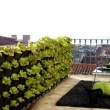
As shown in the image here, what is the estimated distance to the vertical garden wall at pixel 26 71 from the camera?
4.19 metres

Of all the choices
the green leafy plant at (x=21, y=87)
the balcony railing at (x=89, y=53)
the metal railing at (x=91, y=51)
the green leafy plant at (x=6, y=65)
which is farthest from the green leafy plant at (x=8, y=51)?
the metal railing at (x=91, y=51)

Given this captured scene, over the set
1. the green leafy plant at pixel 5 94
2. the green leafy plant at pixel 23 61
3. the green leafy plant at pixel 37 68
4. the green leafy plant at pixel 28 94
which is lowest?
the green leafy plant at pixel 28 94

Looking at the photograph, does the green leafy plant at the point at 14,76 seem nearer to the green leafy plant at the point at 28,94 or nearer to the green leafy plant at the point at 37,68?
the green leafy plant at the point at 28,94

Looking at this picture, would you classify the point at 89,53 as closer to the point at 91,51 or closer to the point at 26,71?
the point at 91,51

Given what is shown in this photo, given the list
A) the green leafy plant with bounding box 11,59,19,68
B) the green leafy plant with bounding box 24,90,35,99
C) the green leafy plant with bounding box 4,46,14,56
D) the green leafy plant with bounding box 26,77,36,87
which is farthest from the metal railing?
the green leafy plant with bounding box 4,46,14,56

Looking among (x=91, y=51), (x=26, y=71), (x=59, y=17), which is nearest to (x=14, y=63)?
(x=26, y=71)

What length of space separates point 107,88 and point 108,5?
26.5 ft

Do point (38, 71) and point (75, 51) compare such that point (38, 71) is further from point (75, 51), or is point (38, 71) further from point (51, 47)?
point (75, 51)

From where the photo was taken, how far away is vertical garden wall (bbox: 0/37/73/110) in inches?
165

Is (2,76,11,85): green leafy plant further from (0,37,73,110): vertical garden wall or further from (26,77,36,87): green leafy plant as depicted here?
(26,77,36,87): green leafy plant

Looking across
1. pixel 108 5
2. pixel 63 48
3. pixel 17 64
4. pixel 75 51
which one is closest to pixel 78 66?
pixel 75 51

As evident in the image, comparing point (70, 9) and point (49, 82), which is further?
point (70, 9)

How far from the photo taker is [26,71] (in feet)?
16.2

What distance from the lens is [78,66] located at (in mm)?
10320
